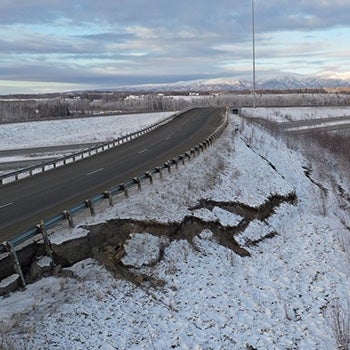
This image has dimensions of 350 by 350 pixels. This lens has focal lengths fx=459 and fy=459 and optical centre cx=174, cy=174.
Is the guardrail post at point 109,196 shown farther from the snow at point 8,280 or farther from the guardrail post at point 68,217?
the snow at point 8,280

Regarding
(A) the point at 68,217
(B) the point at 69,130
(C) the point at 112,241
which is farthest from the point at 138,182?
(B) the point at 69,130

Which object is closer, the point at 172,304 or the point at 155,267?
the point at 172,304

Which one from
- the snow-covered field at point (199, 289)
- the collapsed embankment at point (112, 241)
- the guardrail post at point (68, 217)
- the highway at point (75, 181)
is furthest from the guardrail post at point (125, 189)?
the guardrail post at point (68, 217)

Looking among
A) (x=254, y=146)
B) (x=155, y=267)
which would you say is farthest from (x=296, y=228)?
(x=254, y=146)

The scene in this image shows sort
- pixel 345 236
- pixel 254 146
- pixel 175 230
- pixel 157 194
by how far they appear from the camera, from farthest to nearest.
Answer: pixel 254 146, pixel 345 236, pixel 157 194, pixel 175 230

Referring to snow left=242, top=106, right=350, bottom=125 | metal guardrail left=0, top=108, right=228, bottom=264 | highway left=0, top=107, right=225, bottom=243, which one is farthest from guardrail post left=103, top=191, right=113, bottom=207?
snow left=242, top=106, right=350, bottom=125

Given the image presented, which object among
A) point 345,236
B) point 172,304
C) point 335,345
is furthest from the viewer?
point 345,236

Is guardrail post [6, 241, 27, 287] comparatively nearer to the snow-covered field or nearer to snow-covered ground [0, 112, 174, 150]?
the snow-covered field

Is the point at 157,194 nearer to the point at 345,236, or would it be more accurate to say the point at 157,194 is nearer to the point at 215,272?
the point at 215,272
